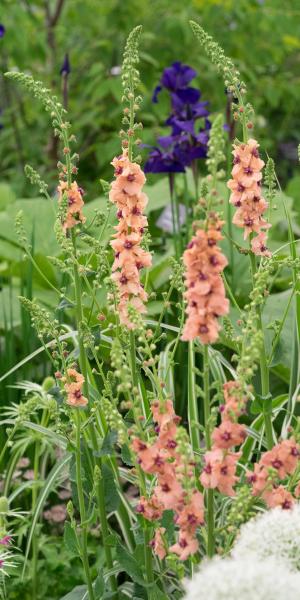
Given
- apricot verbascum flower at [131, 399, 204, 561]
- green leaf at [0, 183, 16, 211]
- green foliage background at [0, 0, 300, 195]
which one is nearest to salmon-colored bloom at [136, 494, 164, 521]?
apricot verbascum flower at [131, 399, 204, 561]

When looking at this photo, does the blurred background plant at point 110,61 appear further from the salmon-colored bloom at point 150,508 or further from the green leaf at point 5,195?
the salmon-colored bloom at point 150,508

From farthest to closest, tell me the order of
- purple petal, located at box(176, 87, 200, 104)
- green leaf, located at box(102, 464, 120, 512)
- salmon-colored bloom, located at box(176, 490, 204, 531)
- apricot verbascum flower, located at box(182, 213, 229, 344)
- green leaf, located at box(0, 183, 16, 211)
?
green leaf, located at box(0, 183, 16, 211), purple petal, located at box(176, 87, 200, 104), green leaf, located at box(102, 464, 120, 512), salmon-colored bloom, located at box(176, 490, 204, 531), apricot verbascum flower, located at box(182, 213, 229, 344)

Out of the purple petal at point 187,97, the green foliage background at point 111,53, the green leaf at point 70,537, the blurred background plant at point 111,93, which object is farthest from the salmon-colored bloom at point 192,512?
the green foliage background at point 111,53

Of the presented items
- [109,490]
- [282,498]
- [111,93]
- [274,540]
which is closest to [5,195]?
[111,93]

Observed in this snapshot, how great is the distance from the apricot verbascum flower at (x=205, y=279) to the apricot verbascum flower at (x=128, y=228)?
0.26 meters

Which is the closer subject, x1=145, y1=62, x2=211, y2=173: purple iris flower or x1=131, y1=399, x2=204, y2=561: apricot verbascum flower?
x1=131, y1=399, x2=204, y2=561: apricot verbascum flower

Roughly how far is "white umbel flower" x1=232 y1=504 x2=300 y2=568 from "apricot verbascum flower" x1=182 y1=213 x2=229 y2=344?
302mm

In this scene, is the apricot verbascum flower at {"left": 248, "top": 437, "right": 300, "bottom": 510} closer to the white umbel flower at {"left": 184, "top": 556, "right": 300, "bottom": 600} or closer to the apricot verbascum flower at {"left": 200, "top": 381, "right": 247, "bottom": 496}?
the apricot verbascum flower at {"left": 200, "top": 381, "right": 247, "bottom": 496}

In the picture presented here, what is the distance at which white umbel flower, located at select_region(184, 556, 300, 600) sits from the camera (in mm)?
1238

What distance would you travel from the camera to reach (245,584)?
4.09 ft

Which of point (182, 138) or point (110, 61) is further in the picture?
point (110, 61)

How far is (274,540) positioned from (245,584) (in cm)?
19

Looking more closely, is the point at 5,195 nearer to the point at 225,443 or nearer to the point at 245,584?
the point at 225,443

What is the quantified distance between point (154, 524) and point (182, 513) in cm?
21
